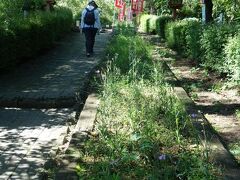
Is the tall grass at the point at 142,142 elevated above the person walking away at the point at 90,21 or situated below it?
below

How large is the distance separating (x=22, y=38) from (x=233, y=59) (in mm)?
5688

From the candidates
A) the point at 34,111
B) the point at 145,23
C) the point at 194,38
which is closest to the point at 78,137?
the point at 34,111

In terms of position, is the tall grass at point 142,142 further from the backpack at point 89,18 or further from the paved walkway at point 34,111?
the backpack at point 89,18

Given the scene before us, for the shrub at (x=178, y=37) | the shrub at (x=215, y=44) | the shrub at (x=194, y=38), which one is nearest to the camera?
the shrub at (x=215, y=44)

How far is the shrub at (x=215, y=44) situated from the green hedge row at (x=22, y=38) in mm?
4692

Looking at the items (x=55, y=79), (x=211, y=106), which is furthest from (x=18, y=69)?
(x=211, y=106)

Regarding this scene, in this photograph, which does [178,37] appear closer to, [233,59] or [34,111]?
[233,59]

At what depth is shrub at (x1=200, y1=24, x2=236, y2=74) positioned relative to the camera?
1059 centimetres

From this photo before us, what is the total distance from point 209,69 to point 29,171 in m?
7.93

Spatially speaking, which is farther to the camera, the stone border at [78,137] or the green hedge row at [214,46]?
the green hedge row at [214,46]

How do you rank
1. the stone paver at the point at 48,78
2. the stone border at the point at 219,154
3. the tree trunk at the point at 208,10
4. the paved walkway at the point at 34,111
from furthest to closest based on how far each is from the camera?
the tree trunk at the point at 208,10
the stone paver at the point at 48,78
the paved walkway at the point at 34,111
the stone border at the point at 219,154

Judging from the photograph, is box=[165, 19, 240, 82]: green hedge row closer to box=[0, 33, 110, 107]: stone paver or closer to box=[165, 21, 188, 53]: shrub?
box=[165, 21, 188, 53]: shrub

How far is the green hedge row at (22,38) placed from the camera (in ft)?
35.3

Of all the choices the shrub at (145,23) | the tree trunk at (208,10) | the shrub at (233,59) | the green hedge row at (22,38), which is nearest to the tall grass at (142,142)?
the shrub at (233,59)
